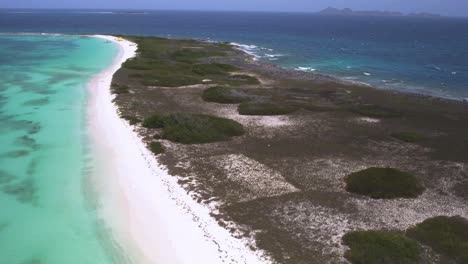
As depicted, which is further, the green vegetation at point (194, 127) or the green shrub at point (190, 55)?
the green shrub at point (190, 55)

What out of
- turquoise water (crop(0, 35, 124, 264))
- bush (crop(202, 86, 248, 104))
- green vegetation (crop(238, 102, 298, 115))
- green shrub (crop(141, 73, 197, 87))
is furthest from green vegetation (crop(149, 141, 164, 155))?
green shrub (crop(141, 73, 197, 87))

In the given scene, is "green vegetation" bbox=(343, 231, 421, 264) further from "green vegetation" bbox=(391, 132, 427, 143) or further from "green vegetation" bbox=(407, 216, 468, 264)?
"green vegetation" bbox=(391, 132, 427, 143)

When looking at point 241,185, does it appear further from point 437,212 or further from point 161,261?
point 437,212

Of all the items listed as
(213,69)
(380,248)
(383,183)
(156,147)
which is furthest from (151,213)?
(213,69)

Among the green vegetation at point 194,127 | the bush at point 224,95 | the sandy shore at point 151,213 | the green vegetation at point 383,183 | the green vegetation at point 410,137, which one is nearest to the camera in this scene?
the sandy shore at point 151,213

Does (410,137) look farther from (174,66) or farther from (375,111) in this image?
(174,66)

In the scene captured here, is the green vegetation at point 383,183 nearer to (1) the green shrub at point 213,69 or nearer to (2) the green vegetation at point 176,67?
(2) the green vegetation at point 176,67

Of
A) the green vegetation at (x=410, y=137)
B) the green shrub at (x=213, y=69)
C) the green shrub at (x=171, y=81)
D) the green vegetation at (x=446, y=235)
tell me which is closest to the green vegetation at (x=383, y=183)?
the green vegetation at (x=446, y=235)
